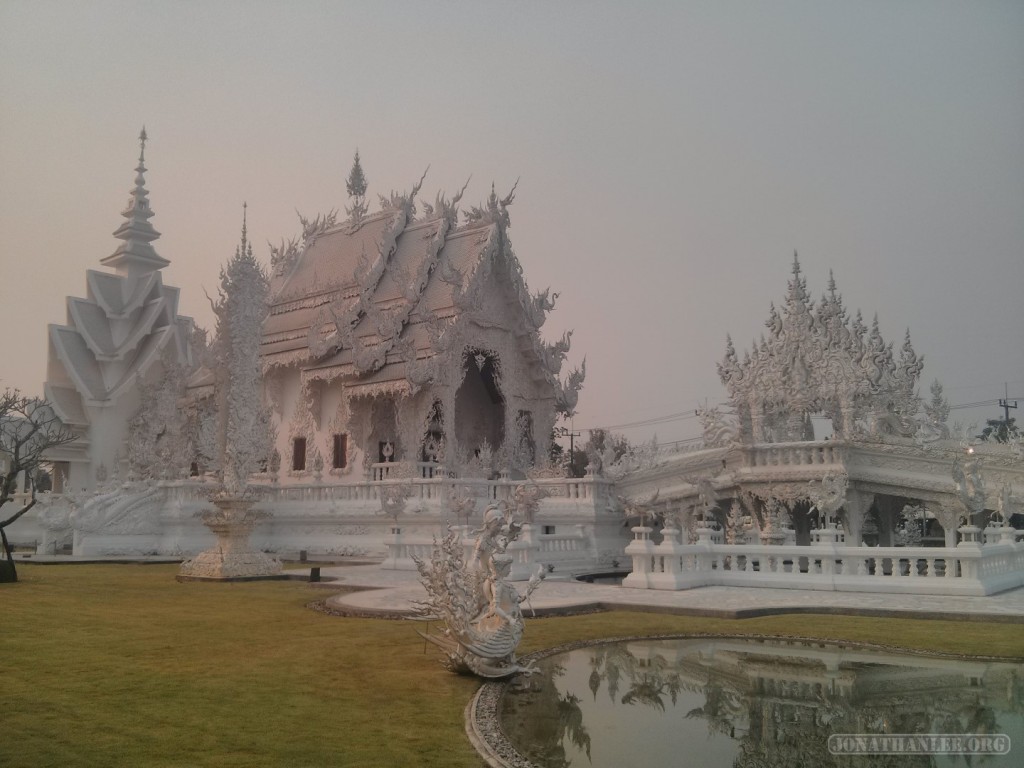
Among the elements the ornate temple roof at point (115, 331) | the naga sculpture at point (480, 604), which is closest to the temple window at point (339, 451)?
the ornate temple roof at point (115, 331)

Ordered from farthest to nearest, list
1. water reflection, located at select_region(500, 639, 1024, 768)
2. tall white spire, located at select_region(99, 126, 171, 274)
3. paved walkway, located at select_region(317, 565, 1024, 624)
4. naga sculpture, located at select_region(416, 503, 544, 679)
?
1. tall white spire, located at select_region(99, 126, 171, 274)
2. paved walkway, located at select_region(317, 565, 1024, 624)
3. naga sculpture, located at select_region(416, 503, 544, 679)
4. water reflection, located at select_region(500, 639, 1024, 768)

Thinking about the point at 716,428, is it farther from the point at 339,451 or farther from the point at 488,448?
the point at 339,451

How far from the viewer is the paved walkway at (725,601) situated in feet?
28.8

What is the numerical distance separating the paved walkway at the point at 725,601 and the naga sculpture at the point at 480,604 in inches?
76.0

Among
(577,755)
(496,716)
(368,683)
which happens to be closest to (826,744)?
(577,755)

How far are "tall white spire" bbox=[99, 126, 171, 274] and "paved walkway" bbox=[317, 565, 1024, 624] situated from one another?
24310 mm

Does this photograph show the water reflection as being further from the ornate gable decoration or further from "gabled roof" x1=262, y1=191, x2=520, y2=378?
"gabled roof" x1=262, y1=191, x2=520, y2=378

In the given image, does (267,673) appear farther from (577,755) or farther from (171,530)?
(171,530)

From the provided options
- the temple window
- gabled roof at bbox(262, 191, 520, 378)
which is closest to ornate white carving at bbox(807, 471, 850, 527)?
gabled roof at bbox(262, 191, 520, 378)

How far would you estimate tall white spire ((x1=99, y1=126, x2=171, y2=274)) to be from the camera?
105 ft

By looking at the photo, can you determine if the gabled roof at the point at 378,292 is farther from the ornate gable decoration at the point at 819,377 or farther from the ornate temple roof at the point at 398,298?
the ornate gable decoration at the point at 819,377

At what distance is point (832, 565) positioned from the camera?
11203mm

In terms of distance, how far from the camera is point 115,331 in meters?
30.3

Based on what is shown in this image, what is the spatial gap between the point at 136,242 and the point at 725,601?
28990mm
